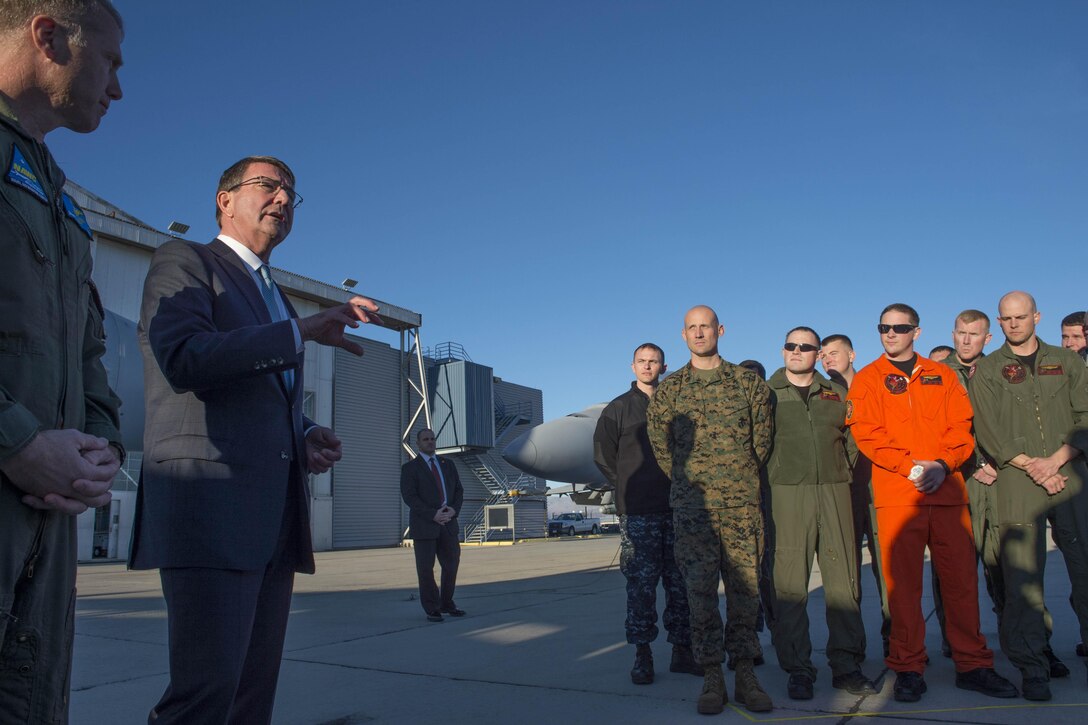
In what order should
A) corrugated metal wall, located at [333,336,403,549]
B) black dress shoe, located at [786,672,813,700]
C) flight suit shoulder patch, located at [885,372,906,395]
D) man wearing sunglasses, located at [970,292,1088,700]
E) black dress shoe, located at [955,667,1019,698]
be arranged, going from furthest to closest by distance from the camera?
1. corrugated metal wall, located at [333,336,403,549]
2. flight suit shoulder patch, located at [885,372,906,395]
3. man wearing sunglasses, located at [970,292,1088,700]
4. black dress shoe, located at [786,672,813,700]
5. black dress shoe, located at [955,667,1019,698]

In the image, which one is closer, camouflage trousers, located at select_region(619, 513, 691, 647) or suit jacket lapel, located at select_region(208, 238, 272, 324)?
suit jacket lapel, located at select_region(208, 238, 272, 324)

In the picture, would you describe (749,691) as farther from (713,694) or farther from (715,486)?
(715,486)

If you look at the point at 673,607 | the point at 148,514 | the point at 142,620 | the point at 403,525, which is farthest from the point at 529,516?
the point at 148,514

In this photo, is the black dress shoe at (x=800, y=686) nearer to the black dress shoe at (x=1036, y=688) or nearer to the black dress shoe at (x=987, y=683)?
the black dress shoe at (x=987, y=683)

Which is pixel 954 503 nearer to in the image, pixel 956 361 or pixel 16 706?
pixel 956 361

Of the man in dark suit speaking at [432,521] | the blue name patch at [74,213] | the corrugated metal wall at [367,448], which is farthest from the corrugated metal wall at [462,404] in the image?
the blue name patch at [74,213]

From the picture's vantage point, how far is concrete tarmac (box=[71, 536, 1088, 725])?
3.39 m

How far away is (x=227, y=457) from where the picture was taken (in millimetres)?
1904

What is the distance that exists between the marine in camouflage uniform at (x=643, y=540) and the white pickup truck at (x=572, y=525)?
126ft

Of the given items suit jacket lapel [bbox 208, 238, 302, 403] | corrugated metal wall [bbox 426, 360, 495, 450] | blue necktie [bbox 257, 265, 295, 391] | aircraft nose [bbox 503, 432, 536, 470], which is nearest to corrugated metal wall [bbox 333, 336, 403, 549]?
corrugated metal wall [bbox 426, 360, 495, 450]

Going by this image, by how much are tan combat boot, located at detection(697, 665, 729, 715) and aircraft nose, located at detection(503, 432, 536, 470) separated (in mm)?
10693

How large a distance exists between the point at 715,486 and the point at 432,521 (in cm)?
404

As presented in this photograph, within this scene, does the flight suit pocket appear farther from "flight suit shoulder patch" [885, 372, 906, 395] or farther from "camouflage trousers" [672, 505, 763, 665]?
"flight suit shoulder patch" [885, 372, 906, 395]

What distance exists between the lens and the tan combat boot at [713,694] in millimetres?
3391
